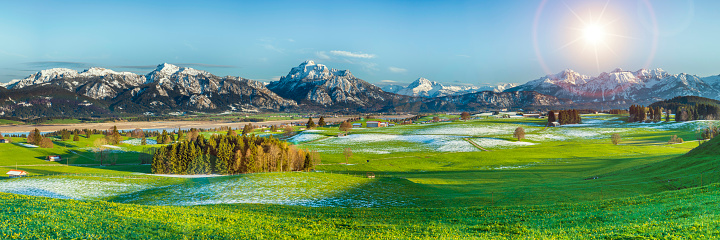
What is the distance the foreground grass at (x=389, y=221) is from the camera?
16172 mm

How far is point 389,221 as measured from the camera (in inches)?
953

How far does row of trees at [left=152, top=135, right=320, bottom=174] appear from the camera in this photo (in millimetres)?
80062

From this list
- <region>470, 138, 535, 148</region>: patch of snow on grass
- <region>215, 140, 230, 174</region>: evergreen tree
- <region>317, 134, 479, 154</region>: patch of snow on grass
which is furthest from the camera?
<region>470, 138, 535, 148</region>: patch of snow on grass

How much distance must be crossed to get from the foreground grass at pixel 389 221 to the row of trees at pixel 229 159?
5561 cm

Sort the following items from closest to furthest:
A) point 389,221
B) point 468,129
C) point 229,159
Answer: point 389,221
point 229,159
point 468,129

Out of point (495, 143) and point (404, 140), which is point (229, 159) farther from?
point (495, 143)

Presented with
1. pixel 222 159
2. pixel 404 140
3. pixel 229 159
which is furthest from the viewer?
pixel 404 140

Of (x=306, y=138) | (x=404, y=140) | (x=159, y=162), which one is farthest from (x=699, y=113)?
(x=159, y=162)

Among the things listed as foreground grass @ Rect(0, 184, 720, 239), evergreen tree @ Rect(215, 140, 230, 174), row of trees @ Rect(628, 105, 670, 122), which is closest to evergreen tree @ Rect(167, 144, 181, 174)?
evergreen tree @ Rect(215, 140, 230, 174)

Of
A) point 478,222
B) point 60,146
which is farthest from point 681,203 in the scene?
point 60,146

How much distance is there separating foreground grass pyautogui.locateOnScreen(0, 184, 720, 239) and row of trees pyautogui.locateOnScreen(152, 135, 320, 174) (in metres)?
55.6

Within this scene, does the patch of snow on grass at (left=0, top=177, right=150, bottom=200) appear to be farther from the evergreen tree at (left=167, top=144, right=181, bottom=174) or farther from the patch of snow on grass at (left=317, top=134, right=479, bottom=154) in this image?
the patch of snow on grass at (left=317, top=134, right=479, bottom=154)

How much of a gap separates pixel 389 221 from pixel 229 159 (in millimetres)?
64226

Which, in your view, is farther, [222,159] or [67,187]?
[222,159]
